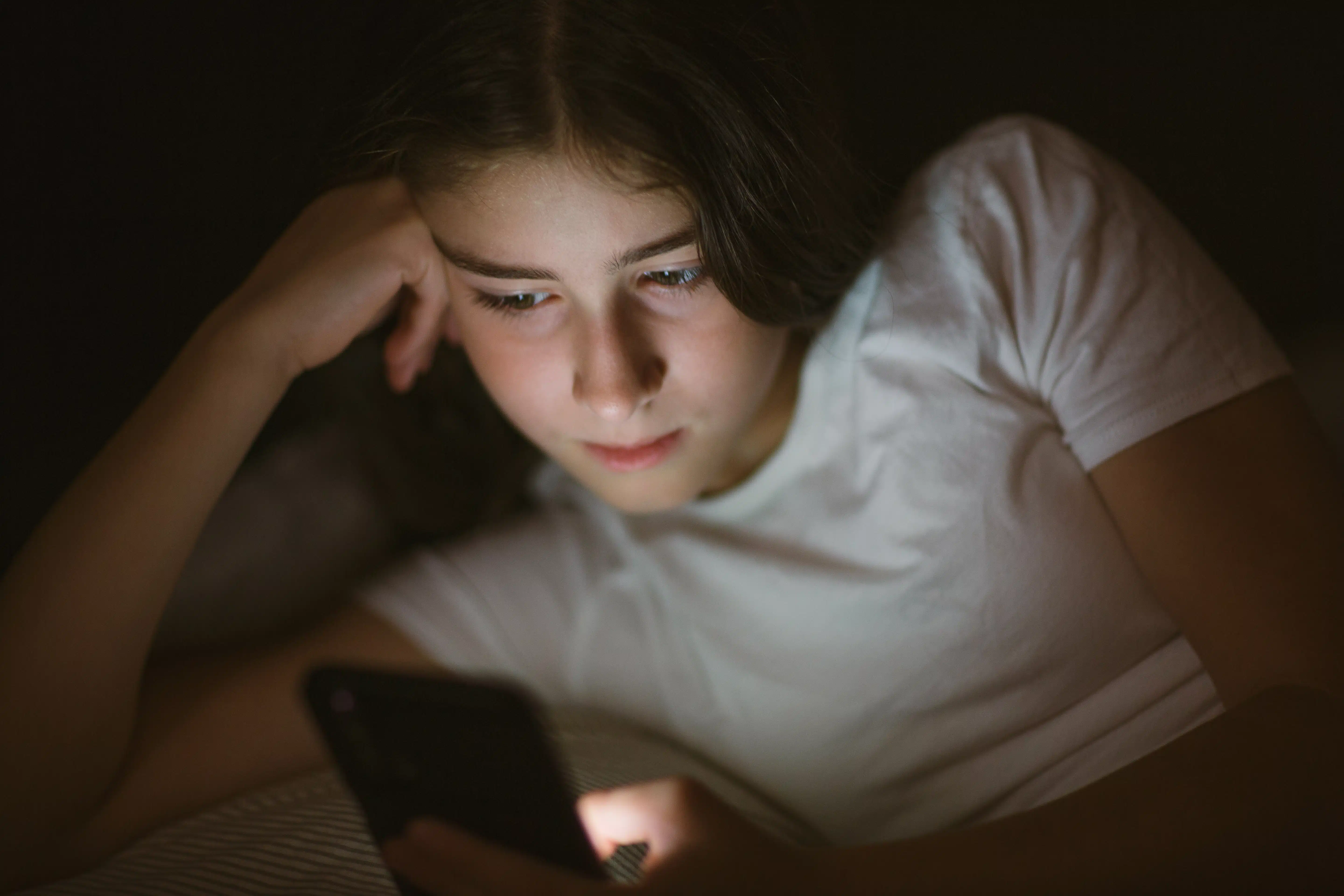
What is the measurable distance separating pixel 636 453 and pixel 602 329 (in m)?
0.14

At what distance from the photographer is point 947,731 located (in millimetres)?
767

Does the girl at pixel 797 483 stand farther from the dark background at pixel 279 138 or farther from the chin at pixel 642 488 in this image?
the dark background at pixel 279 138

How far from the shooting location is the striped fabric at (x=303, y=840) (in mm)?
682

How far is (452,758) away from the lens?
21.9 inches

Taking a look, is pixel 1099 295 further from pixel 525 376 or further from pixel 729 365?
pixel 525 376

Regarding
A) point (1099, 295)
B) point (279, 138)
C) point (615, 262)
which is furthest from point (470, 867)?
point (279, 138)

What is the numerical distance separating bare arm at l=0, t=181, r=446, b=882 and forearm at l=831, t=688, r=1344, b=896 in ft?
1.99

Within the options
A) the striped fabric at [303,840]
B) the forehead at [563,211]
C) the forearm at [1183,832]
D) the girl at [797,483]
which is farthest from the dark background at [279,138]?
the forearm at [1183,832]

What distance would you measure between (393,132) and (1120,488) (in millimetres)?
638

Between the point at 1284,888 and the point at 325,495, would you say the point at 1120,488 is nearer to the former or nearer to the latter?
the point at 1284,888

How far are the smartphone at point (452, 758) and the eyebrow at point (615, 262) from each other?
0.96 feet

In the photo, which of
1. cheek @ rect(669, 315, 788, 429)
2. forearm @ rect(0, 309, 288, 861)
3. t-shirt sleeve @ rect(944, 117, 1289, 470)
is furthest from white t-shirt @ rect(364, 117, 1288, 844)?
forearm @ rect(0, 309, 288, 861)

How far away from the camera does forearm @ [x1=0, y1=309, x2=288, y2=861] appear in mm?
741

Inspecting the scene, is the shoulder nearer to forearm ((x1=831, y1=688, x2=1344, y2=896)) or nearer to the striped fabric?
forearm ((x1=831, y1=688, x2=1344, y2=896))
